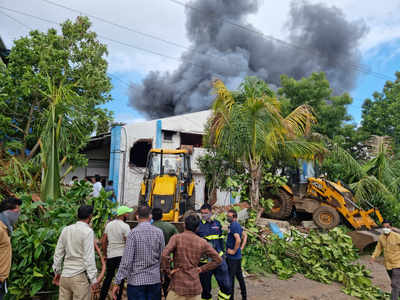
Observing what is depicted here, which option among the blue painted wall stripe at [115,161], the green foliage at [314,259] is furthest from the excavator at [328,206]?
the blue painted wall stripe at [115,161]

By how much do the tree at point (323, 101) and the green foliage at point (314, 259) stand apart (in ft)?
33.2

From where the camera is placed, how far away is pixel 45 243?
4395 mm

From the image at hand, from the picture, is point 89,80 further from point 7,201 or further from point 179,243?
point 179,243

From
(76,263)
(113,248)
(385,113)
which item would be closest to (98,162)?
(113,248)

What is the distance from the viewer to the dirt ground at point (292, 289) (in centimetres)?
570

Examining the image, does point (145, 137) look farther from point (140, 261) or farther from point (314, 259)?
point (140, 261)

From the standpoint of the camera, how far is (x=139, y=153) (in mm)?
16516

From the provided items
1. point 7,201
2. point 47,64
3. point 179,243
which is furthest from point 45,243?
point 47,64

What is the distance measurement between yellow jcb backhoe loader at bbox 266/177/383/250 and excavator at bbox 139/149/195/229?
4161mm

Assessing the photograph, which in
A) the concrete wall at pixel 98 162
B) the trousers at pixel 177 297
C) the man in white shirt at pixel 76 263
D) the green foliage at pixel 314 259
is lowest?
the green foliage at pixel 314 259

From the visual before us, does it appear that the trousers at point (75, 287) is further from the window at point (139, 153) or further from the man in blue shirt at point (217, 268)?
the window at point (139, 153)

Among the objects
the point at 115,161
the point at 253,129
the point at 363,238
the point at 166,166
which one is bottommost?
the point at 363,238

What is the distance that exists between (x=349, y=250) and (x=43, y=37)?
1171 centimetres

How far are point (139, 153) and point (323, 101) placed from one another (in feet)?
33.6
